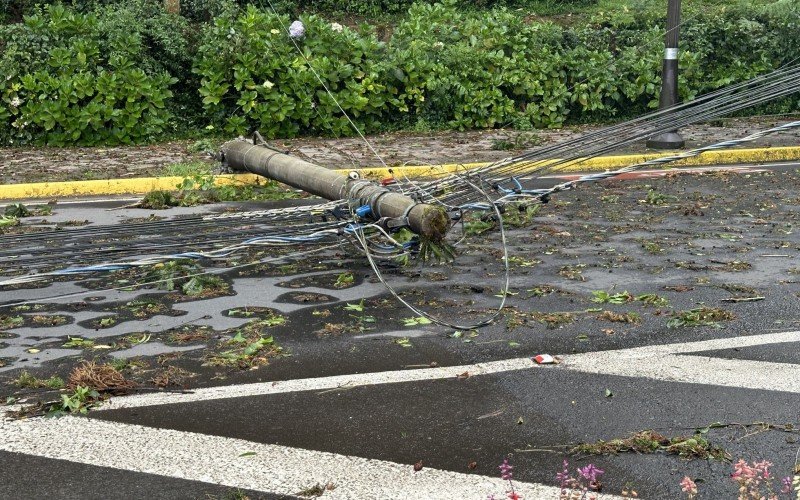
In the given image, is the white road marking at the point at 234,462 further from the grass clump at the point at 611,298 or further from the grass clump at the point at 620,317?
the grass clump at the point at 611,298

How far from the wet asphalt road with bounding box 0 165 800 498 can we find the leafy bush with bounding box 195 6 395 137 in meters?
6.42

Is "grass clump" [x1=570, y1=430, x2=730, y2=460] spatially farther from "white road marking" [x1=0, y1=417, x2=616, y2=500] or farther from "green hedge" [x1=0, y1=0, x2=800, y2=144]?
"green hedge" [x1=0, y1=0, x2=800, y2=144]

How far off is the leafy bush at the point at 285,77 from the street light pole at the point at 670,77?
3859 millimetres

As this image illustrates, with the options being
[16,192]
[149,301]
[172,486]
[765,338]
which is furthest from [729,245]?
[16,192]

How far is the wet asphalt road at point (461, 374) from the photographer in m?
4.39

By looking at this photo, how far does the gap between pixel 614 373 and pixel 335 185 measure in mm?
3423

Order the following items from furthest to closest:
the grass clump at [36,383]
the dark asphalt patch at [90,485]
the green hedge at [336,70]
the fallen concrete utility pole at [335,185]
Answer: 1. the green hedge at [336,70]
2. the fallen concrete utility pole at [335,185]
3. the grass clump at [36,383]
4. the dark asphalt patch at [90,485]

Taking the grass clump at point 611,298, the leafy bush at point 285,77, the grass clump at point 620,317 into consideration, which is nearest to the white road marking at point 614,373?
the grass clump at point 620,317

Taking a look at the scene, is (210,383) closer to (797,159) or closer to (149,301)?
(149,301)

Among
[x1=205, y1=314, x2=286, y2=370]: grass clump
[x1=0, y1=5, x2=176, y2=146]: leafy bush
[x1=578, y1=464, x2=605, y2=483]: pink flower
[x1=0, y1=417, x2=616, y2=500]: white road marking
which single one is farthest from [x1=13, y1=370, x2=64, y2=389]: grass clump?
[x1=0, y1=5, x2=176, y2=146]: leafy bush

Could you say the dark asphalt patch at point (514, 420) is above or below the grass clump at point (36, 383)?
below

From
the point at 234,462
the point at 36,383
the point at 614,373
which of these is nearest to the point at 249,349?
the point at 36,383

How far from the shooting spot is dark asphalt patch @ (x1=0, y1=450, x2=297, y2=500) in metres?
4.16

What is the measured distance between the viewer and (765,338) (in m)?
6.03
